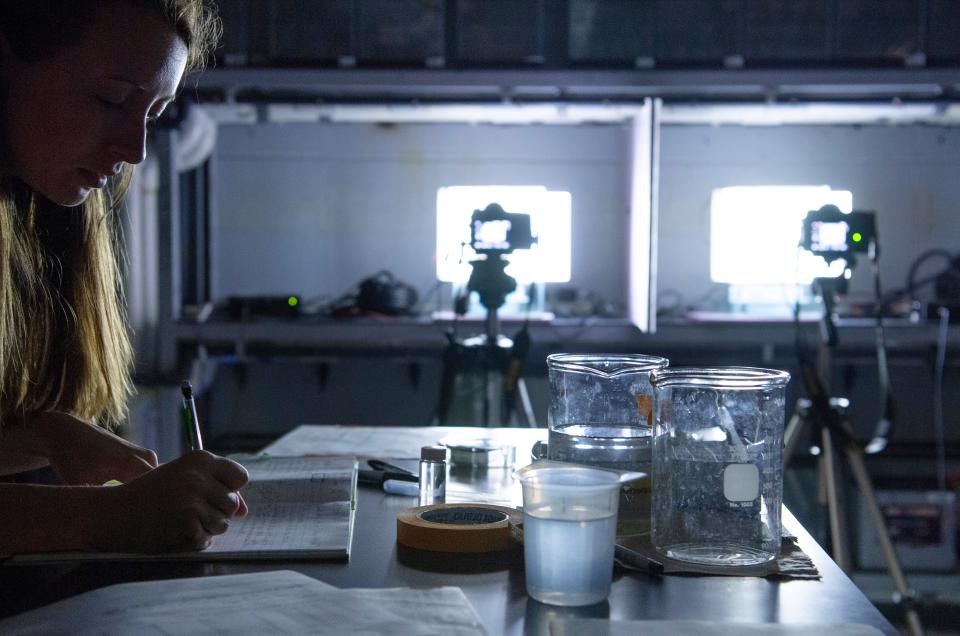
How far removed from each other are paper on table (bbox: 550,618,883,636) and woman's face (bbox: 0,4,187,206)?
795 millimetres

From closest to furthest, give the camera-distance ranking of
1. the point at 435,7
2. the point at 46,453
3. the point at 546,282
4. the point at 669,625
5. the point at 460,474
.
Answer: the point at 669,625
the point at 46,453
the point at 460,474
the point at 435,7
the point at 546,282

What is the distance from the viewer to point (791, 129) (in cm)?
356

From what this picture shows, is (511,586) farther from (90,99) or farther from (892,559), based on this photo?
(892,559)

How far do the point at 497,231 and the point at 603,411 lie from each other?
1.50 meters

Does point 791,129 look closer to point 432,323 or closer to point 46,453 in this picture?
point 432,323

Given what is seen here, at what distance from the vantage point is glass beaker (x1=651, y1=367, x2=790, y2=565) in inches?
31.8

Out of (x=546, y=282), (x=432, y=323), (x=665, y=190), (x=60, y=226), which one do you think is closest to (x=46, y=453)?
(x=60, y=226)

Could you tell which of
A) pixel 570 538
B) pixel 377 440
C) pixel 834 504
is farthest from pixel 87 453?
pixel 834 504

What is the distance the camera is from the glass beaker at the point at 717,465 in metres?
0.81

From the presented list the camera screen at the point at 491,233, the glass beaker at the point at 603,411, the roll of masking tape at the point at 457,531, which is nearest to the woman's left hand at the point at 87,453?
the roll of masking tape at the point at 457,531

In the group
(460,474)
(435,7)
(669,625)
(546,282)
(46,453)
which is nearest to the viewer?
(669,625)

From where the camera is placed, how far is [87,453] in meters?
1.07

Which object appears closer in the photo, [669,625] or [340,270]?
[669,625]

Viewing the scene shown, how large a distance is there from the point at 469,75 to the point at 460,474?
1951 millimetres
